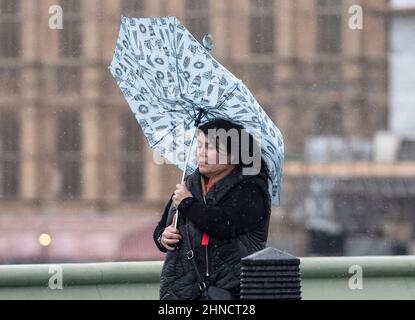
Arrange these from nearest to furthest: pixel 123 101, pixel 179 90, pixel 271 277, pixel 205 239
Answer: pixel 271 277
pixel 205 239
pixel 179 90
pixel 123 101

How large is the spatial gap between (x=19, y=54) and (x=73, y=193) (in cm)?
331

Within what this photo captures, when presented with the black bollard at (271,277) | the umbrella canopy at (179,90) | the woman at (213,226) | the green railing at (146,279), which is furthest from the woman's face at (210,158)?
the green railing at (146,279)

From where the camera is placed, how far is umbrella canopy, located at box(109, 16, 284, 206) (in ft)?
13.6

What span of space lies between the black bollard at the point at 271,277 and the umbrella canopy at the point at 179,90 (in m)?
0.39

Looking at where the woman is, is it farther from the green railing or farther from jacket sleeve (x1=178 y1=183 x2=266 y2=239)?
the green railing

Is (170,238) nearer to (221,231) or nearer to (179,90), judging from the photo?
(221,231)

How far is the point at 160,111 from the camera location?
4.33m

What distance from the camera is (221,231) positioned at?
395 centimetres

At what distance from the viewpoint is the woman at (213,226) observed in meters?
3.98

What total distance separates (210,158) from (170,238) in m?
0.22

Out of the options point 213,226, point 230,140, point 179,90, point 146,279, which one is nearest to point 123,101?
point 146,279

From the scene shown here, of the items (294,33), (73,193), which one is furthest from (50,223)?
(294,33)

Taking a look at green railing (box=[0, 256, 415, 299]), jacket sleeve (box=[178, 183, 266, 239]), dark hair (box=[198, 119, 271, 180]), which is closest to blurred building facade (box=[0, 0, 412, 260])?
green railing (box=[0, 256, 415, 299])

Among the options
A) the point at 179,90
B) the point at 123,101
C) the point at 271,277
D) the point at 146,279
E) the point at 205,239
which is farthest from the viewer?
the point at 123,101
